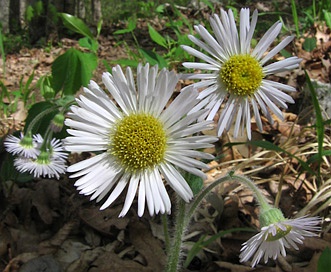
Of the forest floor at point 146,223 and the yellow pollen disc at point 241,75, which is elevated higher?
the yellow pollen disc at point 241,75

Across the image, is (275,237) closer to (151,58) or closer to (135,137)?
(135,137)

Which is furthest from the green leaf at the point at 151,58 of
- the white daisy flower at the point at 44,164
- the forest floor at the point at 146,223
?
the white daisy flower at the point at 44,164

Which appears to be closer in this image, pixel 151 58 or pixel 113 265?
pixel 113 265

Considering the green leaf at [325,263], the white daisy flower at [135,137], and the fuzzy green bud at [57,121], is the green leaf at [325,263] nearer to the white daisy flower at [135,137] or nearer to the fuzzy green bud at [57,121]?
the white daisy flower at [135,137]

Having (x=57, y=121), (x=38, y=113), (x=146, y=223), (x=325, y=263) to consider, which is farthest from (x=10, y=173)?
(x=325, y=263)

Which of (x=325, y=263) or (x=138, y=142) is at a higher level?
(x=138, y=142)

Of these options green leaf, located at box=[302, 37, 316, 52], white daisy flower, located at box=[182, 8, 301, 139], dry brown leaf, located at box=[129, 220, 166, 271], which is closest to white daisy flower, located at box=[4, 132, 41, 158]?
dry brown leaf, located at box=[129, 220, 166, 271]
